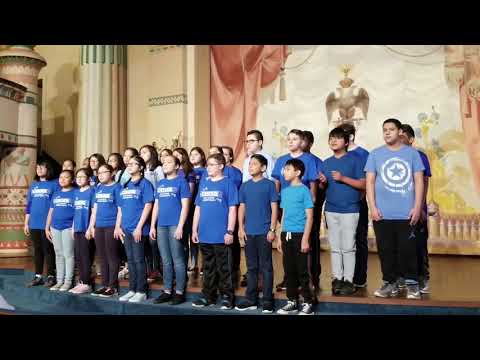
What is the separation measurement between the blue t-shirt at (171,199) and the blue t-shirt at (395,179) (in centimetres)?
148

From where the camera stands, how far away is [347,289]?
3.53 m

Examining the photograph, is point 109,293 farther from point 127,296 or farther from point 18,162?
point 18,162

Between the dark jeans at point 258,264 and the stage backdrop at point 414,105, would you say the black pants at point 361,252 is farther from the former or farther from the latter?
the stage backdrop at point 414,105

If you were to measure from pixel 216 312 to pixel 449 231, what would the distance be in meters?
Result: 4.31

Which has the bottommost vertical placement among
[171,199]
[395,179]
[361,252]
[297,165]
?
[361,252]

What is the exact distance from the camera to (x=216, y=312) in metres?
3.50

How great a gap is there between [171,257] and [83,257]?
1043 millimetres

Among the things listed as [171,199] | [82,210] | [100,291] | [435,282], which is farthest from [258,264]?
[82,210]

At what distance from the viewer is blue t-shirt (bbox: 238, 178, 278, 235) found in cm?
347

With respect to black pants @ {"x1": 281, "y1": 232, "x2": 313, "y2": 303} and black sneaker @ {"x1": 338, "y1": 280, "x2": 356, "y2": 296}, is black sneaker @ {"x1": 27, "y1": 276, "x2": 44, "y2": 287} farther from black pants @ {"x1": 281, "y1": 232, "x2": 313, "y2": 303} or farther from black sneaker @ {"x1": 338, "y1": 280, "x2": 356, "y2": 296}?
black sneaker @ {"x1": 338, "y1": 280, "x2": 356, "y2": 296}

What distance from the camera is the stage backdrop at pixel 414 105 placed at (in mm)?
6465

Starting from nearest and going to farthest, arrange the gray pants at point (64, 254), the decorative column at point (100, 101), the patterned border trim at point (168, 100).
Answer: the gray pants at point (64, 254) < the patterned border trim at point (168, 100) < the decorative column at point (100, 101)

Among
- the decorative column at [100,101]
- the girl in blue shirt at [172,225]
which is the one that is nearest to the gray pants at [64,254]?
the girl in blue shirt at [172,225]

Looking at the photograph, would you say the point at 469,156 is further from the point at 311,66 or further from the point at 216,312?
the point at 216,312
